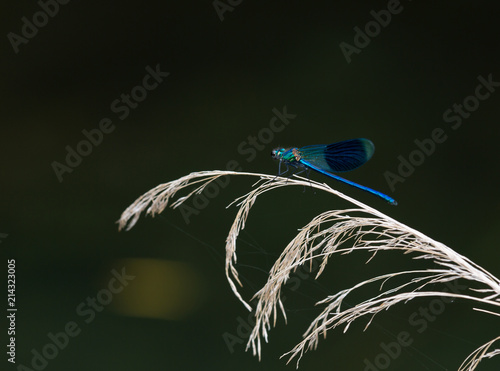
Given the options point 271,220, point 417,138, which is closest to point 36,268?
point 271,220

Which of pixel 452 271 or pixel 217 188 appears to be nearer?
pixel 452 271

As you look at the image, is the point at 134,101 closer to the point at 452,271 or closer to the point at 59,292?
the point at 59,292

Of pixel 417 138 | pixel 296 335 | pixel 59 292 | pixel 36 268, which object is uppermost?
pixel 36 268

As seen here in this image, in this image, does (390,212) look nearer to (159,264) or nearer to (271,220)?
(271,220)

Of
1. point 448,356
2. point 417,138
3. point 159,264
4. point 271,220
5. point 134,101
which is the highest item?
point 134,101

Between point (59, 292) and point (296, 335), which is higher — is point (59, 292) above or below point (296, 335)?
above

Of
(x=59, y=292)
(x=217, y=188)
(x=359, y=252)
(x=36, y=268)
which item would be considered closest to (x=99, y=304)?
(x=59, y=292)
